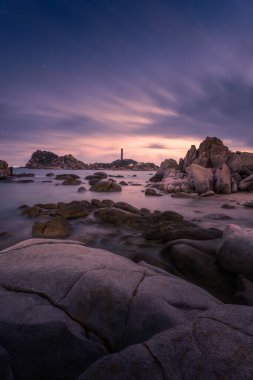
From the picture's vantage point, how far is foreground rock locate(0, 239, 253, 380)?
2.09 meters

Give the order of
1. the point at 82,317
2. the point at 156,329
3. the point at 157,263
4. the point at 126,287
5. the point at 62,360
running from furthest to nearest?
the point at 157,263, the point at 126,287, the point at 82,317, the point at 156,329, the point at 62,360

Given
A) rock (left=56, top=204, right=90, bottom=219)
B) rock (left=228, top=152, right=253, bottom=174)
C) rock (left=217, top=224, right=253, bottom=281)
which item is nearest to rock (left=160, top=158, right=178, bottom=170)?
rock (left=228, top=152, right=253, bottom=174)

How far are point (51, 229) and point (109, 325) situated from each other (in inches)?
242

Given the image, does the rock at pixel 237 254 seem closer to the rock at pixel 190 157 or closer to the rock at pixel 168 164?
the rock at pixel 190 157

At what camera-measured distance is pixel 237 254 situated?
534 cm

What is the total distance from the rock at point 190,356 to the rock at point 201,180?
23.0 m

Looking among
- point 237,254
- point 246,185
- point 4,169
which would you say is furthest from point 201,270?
point 4,169

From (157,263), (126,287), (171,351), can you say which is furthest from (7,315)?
(157,263)

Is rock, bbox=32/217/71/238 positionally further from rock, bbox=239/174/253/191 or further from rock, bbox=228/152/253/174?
rock, bbox=228/152/253/174

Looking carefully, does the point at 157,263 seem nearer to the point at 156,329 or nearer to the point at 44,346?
the point at 156,329

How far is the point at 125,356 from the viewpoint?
219cm

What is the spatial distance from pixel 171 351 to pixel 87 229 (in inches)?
300

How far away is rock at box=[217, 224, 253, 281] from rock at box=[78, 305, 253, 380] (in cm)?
299

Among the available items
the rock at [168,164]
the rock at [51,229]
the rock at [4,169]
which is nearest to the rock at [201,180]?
the rock at [51,229]
